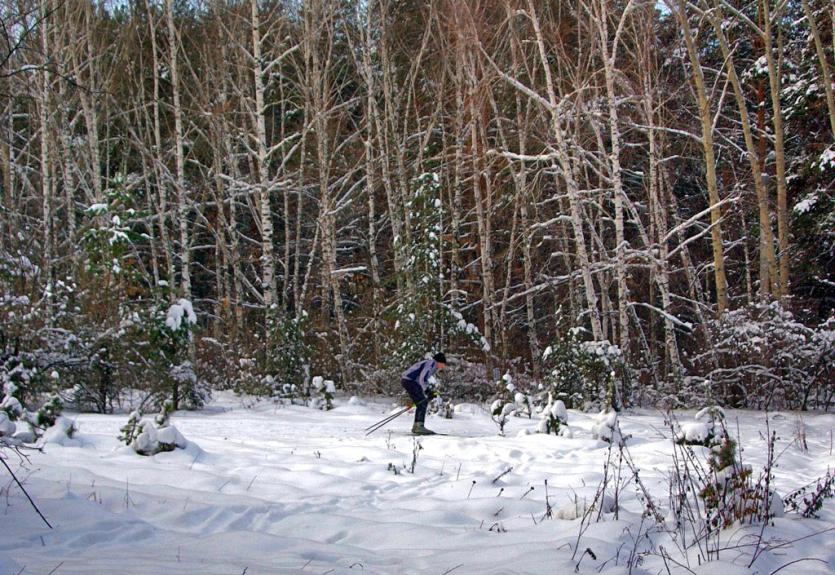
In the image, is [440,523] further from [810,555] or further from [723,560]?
[810,555]

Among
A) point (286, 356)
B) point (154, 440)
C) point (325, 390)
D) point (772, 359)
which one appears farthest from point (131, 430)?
point (772, 359)

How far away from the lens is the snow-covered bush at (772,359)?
37.8ft

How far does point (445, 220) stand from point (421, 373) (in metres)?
8.60

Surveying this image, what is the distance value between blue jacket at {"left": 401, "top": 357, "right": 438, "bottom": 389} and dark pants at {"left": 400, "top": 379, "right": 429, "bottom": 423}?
4 centimetres

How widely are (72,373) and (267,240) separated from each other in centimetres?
439

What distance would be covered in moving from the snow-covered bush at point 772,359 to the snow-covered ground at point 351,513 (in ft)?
11.6

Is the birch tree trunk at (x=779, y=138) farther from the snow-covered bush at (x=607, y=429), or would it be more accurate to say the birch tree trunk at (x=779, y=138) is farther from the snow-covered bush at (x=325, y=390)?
the snow-covered bush at (x=325, y=390)

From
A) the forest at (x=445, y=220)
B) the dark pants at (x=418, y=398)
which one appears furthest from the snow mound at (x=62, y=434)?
the dark pants at (x=418, y=398)

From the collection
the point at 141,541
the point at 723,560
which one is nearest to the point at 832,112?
the point at 723,560

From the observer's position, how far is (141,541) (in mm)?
3826

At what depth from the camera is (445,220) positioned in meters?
18.0

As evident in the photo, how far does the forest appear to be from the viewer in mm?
11523

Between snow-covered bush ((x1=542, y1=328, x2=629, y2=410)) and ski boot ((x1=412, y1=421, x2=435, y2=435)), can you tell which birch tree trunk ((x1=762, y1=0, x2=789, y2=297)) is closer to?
snow-covered bush ((x1=542, y1=328, x2=629, y2=410))

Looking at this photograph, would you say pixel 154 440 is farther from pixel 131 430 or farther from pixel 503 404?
pixel 503 404
